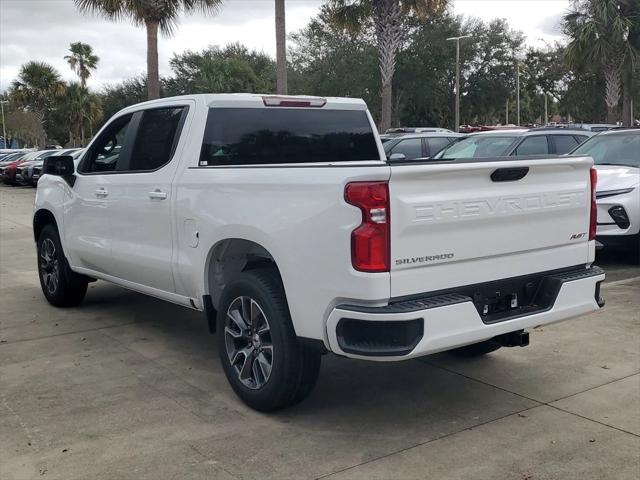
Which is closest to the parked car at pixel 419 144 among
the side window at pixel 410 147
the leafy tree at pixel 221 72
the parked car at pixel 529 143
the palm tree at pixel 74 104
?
the side window at pixel 410 147

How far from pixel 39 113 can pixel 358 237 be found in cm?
5839

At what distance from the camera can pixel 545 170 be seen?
4.18m

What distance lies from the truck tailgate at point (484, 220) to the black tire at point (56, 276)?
13.9 feet

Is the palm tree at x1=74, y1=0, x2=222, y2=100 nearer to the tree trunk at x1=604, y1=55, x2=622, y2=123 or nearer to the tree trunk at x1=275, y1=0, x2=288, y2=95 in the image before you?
the tree trunk at x1=275, y1=0, x2=288, y2=95

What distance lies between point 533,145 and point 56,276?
764 cm

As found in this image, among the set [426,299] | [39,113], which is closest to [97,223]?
[426,299]

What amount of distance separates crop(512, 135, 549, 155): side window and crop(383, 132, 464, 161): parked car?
3.08m

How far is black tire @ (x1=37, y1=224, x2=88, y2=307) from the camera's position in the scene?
6875mm

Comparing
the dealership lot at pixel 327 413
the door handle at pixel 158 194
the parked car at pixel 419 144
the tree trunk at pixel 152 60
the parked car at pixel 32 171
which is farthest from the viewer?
the parked car at pixel 32 171

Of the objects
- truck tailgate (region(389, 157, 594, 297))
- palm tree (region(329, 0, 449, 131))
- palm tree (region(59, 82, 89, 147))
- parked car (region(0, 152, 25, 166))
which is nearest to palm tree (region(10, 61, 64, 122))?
palm tree (region(59, 82, 89, 147))

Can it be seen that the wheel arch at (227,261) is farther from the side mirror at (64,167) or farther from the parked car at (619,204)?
the parked car at (619,204)

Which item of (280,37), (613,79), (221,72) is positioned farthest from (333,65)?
(280,37)

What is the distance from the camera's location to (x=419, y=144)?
1483 cm

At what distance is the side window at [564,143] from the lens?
37.3ft
